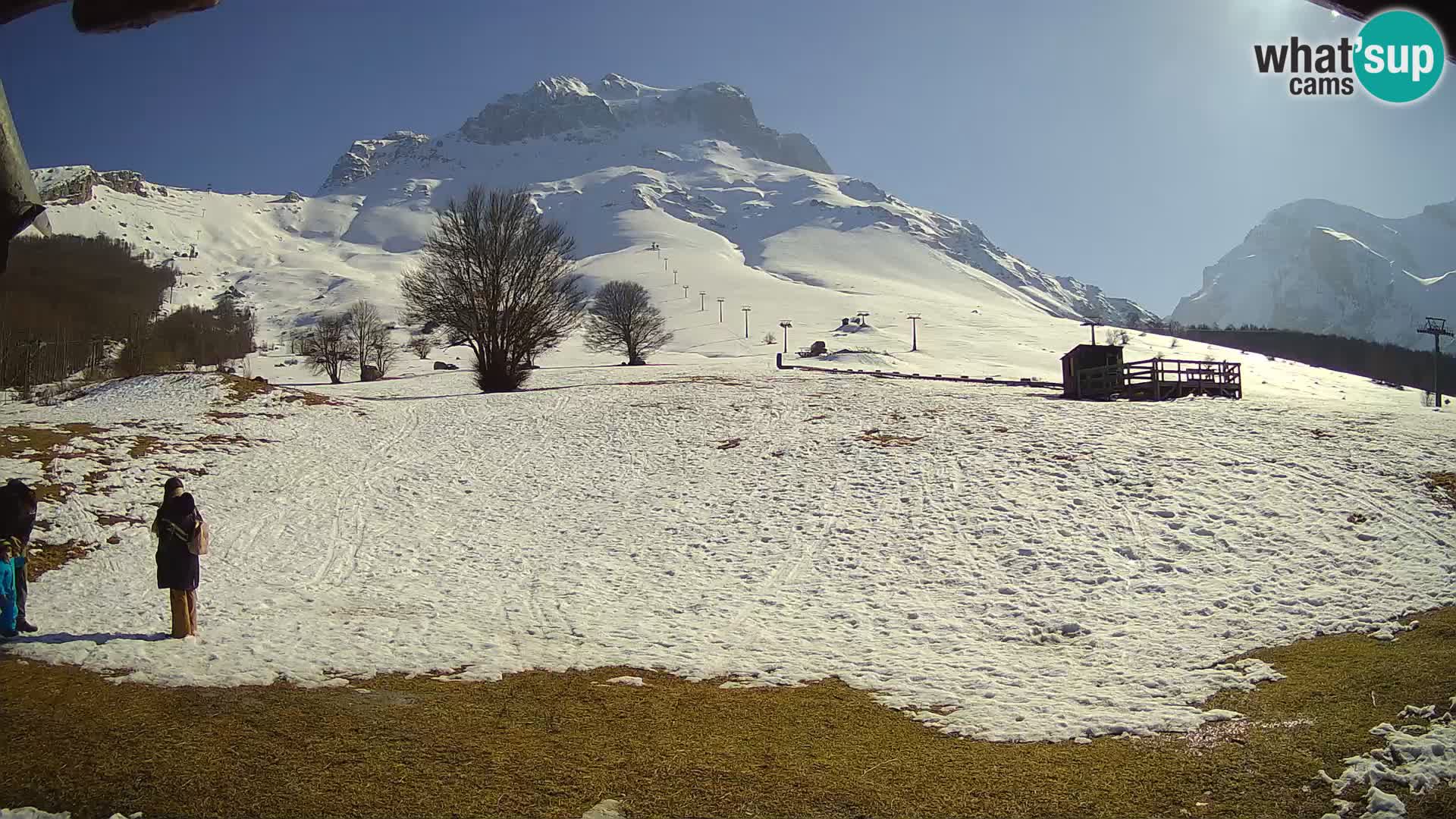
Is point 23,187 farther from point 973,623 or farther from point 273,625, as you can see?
point 973,623

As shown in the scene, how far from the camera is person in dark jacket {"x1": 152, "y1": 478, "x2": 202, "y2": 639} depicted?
9.98 metres

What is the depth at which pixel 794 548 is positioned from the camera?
15.5 metres

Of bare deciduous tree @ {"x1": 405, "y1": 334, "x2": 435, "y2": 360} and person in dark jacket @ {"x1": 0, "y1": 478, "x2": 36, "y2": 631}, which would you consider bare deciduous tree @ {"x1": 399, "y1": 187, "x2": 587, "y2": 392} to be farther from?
bare deciduous tree @ {"x1": 405, "y1": 334, "x2": 435, "y2": 360}

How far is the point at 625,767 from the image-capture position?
21.4 ft

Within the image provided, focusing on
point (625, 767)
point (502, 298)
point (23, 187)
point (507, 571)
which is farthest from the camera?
point (502, 298)

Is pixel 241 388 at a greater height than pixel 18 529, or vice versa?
pixel 241 388

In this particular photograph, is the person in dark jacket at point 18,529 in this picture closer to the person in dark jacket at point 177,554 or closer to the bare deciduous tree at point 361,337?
the person in dark jacket at point 177,554

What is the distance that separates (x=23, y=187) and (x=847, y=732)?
712 centimetres

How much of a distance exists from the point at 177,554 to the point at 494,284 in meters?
29.4

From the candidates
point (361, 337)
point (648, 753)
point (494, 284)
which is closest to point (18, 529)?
point (648, 753)

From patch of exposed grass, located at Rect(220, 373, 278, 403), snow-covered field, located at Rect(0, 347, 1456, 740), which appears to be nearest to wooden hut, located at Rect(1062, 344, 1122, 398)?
snow-covered field, located at Rect(0, 347, 1456, 740)

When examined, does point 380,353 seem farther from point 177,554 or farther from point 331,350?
point 177,554

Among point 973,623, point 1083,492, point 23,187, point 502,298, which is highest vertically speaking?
point 502,298

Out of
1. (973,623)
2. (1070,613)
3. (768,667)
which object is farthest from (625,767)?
(1070,613)
